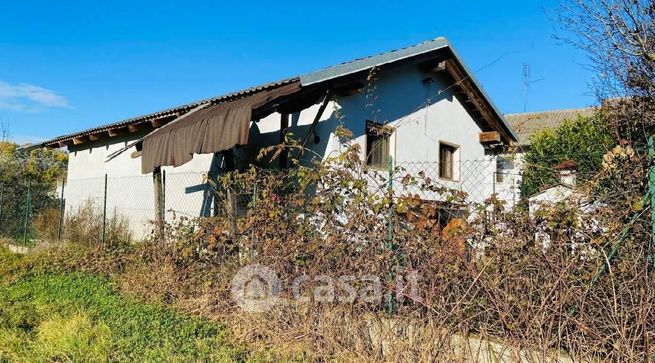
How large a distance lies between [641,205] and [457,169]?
29.8 feet

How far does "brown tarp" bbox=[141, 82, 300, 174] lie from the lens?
24.3ft

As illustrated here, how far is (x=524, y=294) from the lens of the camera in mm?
3777

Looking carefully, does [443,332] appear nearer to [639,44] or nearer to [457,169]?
[639,44]

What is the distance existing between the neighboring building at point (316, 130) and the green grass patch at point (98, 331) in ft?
6.01

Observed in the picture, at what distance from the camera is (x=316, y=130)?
929cm

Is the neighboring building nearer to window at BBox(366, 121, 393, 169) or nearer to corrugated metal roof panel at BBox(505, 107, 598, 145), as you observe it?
window at BBox(366, 121, 393, 169)

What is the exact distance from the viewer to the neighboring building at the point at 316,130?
806 cm

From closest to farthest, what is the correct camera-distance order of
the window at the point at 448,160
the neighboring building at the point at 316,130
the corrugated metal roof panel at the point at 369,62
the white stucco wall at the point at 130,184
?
the corrugated metal roof panel at the point at 369,62
the neighboring building at the point at 316,130
the white stucco wall at the point at 130,184
the window at the point at 448,160

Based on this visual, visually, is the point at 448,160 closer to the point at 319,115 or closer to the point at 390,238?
the point at 319,115

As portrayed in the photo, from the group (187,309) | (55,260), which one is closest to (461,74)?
(187,309)

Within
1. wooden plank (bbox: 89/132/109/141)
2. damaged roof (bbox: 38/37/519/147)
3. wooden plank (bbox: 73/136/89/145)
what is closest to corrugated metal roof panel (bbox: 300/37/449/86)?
damaged roof (bbox: 38/37/519/147)

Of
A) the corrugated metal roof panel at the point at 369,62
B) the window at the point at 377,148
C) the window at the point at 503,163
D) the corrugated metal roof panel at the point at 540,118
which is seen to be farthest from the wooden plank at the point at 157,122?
the corrugated metal roof panel at the point at 540,118

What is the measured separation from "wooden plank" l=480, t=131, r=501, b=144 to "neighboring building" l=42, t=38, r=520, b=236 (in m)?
0.03
